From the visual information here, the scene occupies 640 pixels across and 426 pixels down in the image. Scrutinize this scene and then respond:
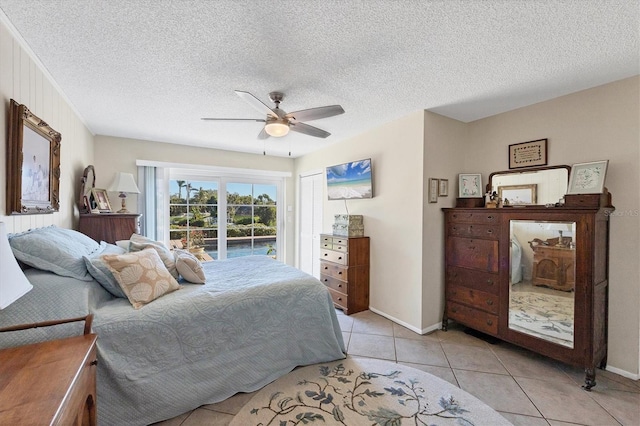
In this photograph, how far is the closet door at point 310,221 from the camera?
4496 mm

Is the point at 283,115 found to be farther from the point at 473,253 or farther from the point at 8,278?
the point at 473,253

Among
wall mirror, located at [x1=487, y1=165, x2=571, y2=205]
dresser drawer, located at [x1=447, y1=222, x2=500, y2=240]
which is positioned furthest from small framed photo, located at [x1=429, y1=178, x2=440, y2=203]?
wall mirror, located at [x1=487, y1=165, x2=571, y2=205]

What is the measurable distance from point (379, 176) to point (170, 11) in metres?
2.53

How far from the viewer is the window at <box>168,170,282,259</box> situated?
4.20 m

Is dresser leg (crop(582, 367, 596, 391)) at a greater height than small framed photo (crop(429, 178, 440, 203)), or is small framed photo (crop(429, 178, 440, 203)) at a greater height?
small framed photo (crop(429, 178, 440, 203))

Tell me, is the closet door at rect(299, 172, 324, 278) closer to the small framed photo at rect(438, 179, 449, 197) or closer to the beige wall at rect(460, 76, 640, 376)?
the small framed photo at rect(438, 179, 449, 197)

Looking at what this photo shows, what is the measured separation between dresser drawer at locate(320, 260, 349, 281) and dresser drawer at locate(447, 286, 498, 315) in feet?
3.92

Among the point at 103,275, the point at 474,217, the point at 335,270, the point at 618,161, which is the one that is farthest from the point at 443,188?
the point at 103,275

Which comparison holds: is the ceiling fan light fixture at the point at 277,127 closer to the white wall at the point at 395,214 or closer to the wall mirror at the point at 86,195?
the white wall at the point at 395,214

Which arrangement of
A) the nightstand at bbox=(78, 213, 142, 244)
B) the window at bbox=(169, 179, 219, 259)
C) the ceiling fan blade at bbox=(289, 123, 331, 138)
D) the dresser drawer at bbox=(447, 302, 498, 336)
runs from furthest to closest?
1. the window at bbox=(169, 179, 219, 259)
2. the nightstand at bbox=(78, 213, 142, 244)
3. the dresser drawer at bbox=(447, 302, 498, 336)
4. the ceiling fan blade at bbox=(289, 123, 331, 138)

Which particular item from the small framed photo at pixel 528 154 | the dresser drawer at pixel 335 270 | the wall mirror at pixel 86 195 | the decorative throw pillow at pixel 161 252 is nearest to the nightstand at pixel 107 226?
the wall mirror at pixel 86 195

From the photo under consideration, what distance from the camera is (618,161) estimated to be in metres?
2.11

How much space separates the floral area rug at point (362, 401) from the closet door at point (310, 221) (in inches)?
99.7

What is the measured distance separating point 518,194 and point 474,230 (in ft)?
1.93
